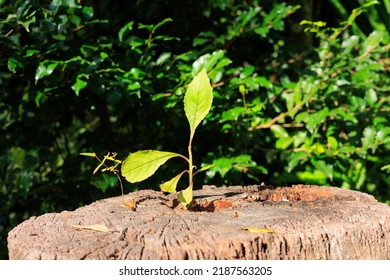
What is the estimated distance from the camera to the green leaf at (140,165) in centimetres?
204

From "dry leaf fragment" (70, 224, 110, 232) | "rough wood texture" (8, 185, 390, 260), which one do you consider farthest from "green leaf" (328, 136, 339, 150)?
"dry leaf fragment" (70, 224, 110, 232)

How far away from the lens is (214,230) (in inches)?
68.0

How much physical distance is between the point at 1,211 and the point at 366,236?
210cm

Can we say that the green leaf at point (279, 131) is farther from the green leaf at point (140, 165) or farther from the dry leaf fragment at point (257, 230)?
the dry leaf fragment at point (257, 230)

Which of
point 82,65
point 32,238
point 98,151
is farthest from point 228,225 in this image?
point 98,151

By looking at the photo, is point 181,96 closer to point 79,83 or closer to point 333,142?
point 79,83

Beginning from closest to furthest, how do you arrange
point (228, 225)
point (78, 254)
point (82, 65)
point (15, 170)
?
point (78, 254) < point (228, 225) < point (82, 65) < point (15, 170)

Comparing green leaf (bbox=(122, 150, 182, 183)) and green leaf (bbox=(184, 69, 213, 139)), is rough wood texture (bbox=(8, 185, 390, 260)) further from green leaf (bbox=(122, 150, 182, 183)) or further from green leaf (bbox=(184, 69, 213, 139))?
green leaf (bbox=(184, 69, 213, 139))

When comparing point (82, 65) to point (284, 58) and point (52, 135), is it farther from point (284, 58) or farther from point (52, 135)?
point (284, 58)

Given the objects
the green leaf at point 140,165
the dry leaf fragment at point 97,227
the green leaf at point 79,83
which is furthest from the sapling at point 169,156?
the green leaf at point 79,83

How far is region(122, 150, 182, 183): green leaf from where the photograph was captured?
2.04 m

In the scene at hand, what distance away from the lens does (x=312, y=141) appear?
3.15 m

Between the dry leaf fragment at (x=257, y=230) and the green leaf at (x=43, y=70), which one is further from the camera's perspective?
the green leaf at (x=43, y=70)

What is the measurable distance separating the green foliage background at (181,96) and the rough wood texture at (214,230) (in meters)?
0.83
